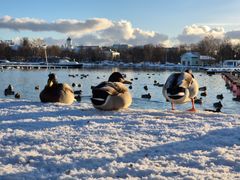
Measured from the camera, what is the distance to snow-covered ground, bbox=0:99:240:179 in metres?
6.14

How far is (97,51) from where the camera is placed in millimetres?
192000

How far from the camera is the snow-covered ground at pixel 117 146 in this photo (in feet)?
20.2

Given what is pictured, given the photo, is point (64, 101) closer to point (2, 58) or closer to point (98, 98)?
point (98, 98)

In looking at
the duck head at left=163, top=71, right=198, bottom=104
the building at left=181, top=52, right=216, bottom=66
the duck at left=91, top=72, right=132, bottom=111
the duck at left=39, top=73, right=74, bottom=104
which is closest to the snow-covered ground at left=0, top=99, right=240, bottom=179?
the duck at left=91, top=72, right=132, bottom=111

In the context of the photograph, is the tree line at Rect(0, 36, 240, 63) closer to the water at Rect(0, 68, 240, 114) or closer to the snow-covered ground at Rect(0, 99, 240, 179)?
the water at Rect(0, 68, 240, 114)

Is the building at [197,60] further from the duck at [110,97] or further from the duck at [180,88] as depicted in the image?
the duck at [110,97]

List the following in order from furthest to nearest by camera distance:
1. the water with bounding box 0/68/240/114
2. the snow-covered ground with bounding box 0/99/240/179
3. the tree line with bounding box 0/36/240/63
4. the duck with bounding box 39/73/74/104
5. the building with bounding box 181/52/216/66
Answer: the tree line with bounding box 0/36/240/63 → the building with bounding box 181/52/216/66 → the water with bounding box 0/68/240/114 → the duck with bounding box 39/73/74/104 → the snow-covered ground with bounding box 0/99/240/179

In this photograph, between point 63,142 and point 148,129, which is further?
point 148,129

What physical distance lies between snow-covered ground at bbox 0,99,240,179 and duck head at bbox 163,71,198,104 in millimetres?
1547

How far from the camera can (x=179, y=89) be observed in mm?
11633

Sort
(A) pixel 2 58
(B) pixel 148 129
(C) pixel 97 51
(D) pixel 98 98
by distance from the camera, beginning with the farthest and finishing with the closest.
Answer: (C) pixel 97 51 → (A) pixel 2 58 → (D) pixel 98 98 → (B) pixel 148 129

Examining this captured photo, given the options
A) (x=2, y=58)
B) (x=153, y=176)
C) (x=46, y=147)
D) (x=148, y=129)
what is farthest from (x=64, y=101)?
(x=2, y=58)

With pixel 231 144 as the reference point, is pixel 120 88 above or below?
above

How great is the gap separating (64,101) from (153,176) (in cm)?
746
